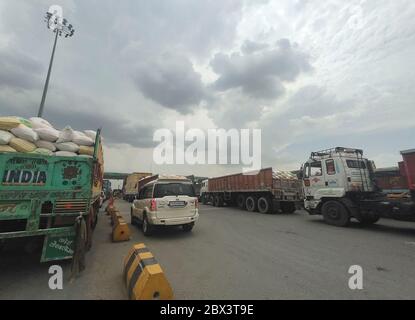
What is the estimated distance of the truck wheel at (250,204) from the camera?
46.2 ft

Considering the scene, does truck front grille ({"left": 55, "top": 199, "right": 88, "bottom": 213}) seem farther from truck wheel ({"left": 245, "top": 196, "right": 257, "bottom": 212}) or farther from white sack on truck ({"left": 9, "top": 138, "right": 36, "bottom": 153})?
truck wheel ({"left": 245, "top": 196, "right": 257, "bottom": 212})

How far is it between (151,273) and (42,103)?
34.9ft

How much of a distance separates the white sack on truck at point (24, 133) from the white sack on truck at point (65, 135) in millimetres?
447

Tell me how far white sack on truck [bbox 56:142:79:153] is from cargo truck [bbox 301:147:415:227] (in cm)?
921

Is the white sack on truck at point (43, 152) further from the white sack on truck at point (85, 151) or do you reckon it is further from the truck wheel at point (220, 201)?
the truck wheel at point (220, 201)

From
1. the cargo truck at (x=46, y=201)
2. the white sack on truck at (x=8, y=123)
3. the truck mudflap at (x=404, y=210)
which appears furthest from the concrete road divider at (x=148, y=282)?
the truck mudflap at (x=404, y=210)

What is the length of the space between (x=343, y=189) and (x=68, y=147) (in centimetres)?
940

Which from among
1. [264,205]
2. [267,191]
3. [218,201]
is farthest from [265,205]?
[218,201]

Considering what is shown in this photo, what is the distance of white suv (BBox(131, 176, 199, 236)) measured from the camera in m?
6.64

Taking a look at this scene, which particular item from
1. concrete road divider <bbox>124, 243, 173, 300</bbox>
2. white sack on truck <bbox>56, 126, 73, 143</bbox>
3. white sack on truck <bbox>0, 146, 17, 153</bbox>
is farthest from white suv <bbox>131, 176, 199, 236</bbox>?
white sack on truck <bbox>0, 146, 17, 153</bbox>

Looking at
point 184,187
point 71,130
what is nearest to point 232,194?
point 184,187

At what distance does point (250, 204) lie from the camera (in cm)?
1441

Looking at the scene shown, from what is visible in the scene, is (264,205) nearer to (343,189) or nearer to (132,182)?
(343,189)
